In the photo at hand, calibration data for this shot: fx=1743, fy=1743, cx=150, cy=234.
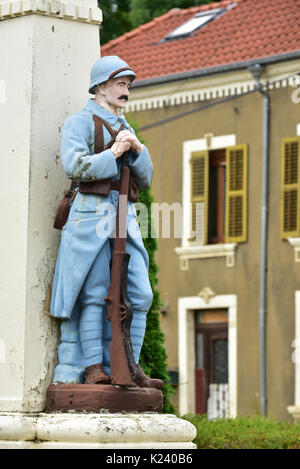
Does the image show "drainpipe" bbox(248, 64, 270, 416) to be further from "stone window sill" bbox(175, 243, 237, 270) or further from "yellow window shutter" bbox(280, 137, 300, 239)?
"stone window sill" bbox(175, 243, 237, 270)

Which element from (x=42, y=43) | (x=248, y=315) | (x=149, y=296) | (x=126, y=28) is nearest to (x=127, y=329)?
(x=149, y=296)

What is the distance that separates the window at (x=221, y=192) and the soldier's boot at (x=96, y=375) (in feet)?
64.5

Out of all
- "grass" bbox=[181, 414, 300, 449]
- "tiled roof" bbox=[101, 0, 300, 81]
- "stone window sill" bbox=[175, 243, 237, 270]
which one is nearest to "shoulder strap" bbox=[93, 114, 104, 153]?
"grass" bbox=[181, 414, 300, 449]

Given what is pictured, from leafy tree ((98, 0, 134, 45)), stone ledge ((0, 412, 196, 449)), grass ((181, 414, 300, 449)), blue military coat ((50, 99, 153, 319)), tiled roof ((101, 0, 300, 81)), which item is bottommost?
grass ((181, 414, 300, 449))

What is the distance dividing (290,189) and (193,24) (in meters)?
5.65

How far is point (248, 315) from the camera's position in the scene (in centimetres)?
2933

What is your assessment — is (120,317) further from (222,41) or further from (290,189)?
(222,41)

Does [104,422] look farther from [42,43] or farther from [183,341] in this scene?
[183,341]

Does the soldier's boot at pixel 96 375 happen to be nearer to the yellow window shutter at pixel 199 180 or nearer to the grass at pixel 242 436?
the grass at pixel 242 436

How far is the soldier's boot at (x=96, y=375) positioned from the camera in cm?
987

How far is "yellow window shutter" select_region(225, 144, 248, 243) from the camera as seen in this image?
2962cm

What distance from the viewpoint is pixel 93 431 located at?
9641 millimetres

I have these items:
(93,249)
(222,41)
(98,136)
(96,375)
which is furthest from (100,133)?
(222,41)

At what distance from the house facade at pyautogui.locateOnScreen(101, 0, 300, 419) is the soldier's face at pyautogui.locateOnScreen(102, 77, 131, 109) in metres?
17.8
